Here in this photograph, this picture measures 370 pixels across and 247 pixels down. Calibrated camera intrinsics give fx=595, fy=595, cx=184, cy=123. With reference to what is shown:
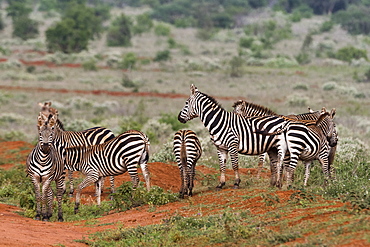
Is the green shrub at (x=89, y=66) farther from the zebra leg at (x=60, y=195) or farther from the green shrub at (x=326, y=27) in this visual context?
the green shrub at (x=326, y=27)

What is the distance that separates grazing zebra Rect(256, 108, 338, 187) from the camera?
12.8m

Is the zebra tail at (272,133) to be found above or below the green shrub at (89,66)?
above

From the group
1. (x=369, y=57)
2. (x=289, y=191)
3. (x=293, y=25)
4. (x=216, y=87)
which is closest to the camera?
(x=289, y=191)

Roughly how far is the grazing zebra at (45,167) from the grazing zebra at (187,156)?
110 inches

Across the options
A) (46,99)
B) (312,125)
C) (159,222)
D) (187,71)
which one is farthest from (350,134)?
(187,71)

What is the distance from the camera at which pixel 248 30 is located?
83625 millimetres

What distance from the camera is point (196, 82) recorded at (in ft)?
154

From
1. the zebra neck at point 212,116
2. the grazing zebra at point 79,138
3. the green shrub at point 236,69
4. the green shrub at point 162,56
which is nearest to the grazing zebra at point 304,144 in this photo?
the zebra neck at point 212,116

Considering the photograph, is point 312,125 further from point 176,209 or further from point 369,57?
point 369,57

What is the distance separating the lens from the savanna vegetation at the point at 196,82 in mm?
9914

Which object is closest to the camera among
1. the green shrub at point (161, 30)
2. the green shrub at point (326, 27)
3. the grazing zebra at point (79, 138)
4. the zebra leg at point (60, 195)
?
the zebra leg at point (60, 195)

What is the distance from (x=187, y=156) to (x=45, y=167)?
Result: 10.9 feet

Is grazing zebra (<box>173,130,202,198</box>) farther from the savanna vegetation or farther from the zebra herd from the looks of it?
the savanna vegetation

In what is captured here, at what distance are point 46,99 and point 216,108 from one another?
84.0 ft
